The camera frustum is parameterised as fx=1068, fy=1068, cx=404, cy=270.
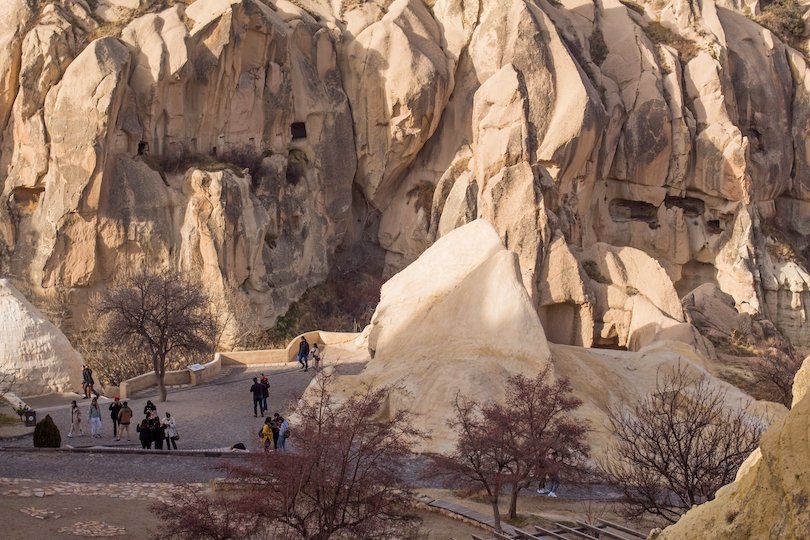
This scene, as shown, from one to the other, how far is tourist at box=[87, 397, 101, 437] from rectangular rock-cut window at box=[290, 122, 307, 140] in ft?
101

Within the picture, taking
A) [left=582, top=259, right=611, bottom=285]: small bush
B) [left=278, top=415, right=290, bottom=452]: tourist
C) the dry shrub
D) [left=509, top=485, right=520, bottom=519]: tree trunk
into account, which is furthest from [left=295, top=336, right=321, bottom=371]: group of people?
[left=509, top=485, right=520, bottom=519]: tree trunk

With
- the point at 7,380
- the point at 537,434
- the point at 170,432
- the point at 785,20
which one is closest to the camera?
the point at 537,434

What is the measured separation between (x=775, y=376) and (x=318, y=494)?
22.9 m

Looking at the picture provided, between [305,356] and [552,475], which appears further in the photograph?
[305,356]

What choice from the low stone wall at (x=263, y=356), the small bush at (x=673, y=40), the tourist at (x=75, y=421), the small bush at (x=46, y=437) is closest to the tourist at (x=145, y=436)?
the small bush at (x=46, y=437)

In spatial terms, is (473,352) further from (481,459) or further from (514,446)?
(514,446)

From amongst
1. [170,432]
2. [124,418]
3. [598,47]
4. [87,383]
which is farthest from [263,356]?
[598,47]

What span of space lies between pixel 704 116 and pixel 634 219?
652 cm

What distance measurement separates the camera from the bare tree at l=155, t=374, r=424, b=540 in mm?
12414

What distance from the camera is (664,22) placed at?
61219 mm

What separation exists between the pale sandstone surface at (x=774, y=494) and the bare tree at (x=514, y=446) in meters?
8.75

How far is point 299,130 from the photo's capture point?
174 ft

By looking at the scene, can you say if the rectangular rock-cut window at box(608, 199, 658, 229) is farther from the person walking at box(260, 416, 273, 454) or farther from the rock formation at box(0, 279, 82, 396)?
the person walking at box(260, 416, 273, 454)

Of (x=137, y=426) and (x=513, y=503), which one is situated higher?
(x=137, y=426)
